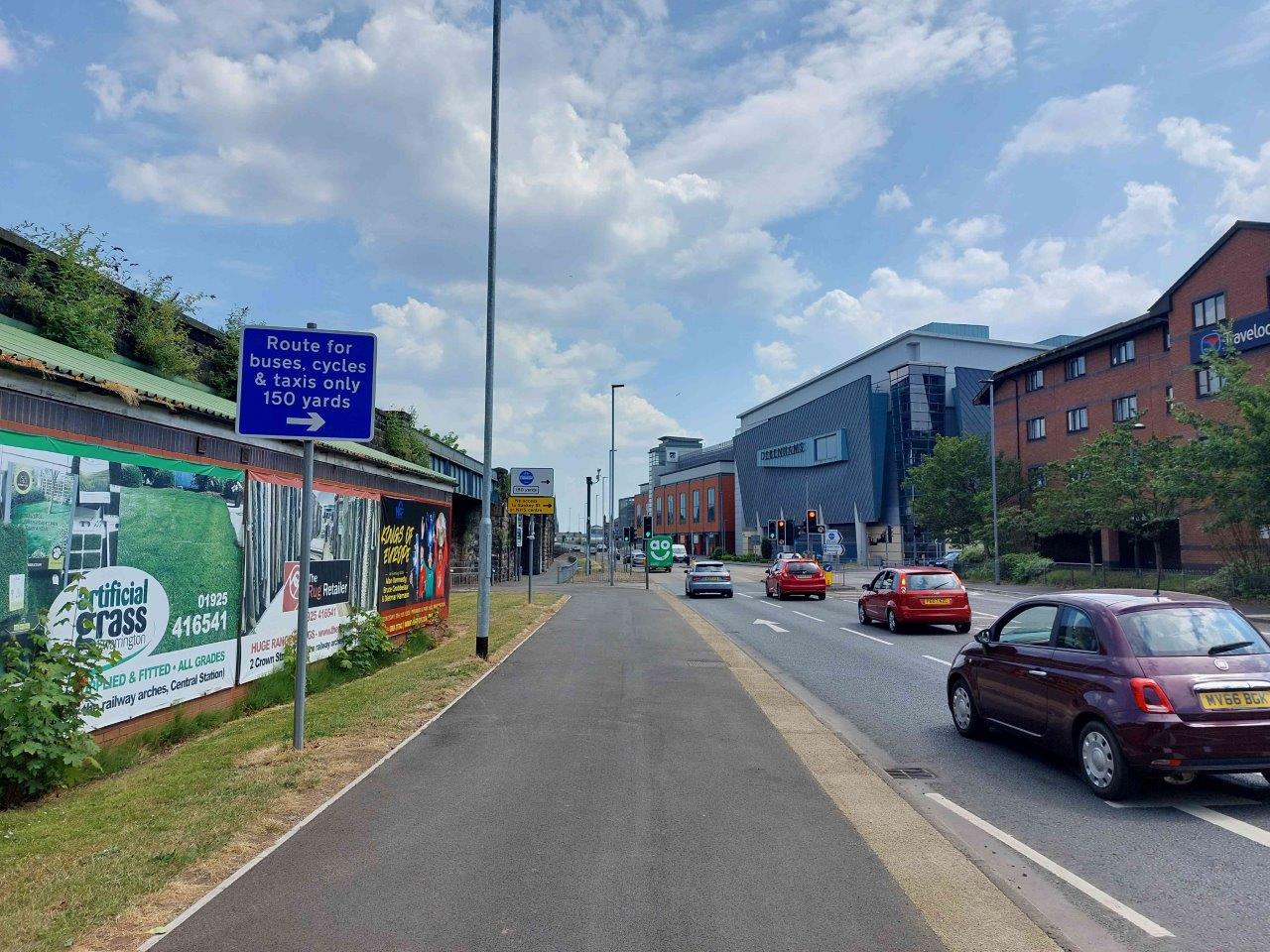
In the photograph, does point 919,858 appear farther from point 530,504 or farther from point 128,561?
point 530,504

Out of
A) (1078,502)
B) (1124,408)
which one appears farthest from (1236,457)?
(1124,408)

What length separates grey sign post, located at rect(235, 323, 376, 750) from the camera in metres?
7.44

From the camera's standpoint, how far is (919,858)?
5.24 m

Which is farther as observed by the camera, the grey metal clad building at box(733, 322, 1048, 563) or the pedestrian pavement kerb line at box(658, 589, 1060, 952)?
the grey metal clad building at box(733, 322, 1048, 563)

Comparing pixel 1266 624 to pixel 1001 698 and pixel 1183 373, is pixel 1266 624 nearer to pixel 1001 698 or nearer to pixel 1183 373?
pixel 1001 698

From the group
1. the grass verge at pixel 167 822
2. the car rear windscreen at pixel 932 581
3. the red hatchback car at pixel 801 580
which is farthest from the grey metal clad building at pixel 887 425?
the grass verge at pixel 167 822

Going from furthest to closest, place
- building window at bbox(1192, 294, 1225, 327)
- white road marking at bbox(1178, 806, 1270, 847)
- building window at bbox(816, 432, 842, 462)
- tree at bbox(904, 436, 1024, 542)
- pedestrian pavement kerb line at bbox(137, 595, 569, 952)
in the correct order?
building window at bbox(816, 432, 842, 462) → tree at bbox(904, 436, 1024, 542) → building window at bbox(1192, 294, 1225, 327) → white road marking at bbox(1178, 806, 1270, 847) → pedestrian pavement kerb line at bbox(137, 595, 569, 952)

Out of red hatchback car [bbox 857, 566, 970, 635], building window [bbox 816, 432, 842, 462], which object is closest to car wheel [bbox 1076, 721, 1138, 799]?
red hatchback car [bbox 857, 566, 970, 635]

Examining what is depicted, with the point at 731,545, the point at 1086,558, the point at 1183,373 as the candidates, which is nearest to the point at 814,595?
the point at 1183,373

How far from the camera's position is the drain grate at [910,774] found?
24.0ft

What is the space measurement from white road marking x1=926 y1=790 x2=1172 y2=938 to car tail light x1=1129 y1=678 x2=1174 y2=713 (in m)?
1.43

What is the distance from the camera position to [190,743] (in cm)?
866

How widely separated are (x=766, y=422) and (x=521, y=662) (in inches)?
3610

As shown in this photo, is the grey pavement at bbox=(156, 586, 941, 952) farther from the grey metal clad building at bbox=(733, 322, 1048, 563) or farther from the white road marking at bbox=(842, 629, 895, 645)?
the grey metal clad building at bbox=(733, 322, 1048, 563)
